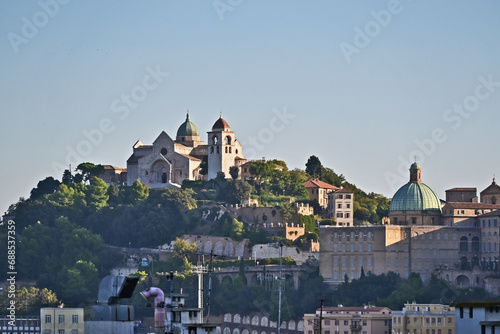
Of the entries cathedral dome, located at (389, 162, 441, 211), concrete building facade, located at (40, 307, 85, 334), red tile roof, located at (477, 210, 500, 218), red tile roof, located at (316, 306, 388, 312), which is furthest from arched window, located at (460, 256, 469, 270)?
concrete building facade, located at (40, 307, 85, 334)

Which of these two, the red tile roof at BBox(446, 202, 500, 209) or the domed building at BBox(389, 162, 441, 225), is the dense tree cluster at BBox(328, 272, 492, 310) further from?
the red tile roof at BBox(446, 202, 500, 209)

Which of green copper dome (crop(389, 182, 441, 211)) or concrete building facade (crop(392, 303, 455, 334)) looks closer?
concrete building facade (crop(392, 303, 455, 334))

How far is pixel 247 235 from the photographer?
124 meters

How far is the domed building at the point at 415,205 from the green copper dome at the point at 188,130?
29.5 m

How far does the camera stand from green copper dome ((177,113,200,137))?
14450 cm

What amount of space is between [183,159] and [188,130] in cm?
664

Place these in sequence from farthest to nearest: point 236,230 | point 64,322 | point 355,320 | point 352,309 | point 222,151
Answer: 1. point 222,151
2. point 236,230
3. point 352,309
4. point 355,320
5. point 64,322

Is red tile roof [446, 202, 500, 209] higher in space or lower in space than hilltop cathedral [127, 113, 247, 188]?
lower

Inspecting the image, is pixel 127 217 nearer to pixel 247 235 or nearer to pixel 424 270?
pixel 247 235

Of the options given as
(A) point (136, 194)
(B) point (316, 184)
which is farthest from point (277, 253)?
(A) point (136, 194)

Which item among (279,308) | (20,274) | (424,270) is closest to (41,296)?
(20,274)

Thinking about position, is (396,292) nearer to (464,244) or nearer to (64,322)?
(464,244)

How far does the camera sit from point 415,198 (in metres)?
119

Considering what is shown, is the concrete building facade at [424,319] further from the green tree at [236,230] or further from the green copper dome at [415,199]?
the green tree at [236,230]
